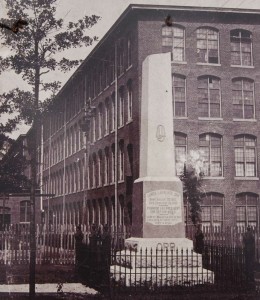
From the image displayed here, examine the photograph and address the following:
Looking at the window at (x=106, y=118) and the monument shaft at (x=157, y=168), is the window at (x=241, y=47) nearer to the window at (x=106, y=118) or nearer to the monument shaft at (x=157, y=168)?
the window at (x=106, y=118)

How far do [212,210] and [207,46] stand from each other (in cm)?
924

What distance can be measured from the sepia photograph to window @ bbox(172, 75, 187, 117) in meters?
0.06

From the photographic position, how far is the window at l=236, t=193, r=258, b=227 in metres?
28.6

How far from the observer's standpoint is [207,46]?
2948 cm

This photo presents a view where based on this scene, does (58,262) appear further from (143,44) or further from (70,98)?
(70,98)

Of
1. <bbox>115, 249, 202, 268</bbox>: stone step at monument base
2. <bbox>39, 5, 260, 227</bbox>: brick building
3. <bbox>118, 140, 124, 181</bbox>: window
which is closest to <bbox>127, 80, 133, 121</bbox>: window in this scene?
<bbox>39, 5, 260, 227</bbox>: brick building

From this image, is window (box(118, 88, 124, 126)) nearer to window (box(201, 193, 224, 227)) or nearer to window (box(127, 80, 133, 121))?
window (box(127, 80, 133, 121))

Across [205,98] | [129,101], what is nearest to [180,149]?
[205,98]

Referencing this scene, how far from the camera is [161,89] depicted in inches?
517

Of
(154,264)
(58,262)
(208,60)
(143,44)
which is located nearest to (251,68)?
(208,60)

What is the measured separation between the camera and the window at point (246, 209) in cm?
2861

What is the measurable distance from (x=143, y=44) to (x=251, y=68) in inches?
258

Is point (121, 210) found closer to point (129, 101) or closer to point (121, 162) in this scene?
point (121, 162)

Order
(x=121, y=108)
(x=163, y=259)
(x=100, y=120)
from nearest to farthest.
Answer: (x=163, y=259)
(x=121, y=108)
(x=100, y=120)
